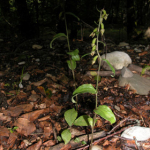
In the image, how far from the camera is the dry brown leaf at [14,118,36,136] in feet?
5.82

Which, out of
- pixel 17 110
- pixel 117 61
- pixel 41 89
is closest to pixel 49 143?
pixel 17 110

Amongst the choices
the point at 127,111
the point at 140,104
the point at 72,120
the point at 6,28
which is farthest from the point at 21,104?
the point at 6,28

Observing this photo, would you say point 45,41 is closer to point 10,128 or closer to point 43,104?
point 43,104

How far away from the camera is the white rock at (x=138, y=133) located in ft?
5.38

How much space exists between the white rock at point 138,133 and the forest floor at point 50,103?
0.07 m

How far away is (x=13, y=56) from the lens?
3426 millimetres

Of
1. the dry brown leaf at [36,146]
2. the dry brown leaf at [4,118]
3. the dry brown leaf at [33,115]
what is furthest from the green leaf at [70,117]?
the dry brown leaf at [4,118]

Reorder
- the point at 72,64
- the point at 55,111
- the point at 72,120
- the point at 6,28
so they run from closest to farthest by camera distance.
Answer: the point at 72,120
the point at 72,64
the point at 55,111
the point at 6,28

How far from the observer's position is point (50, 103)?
2.20 meters

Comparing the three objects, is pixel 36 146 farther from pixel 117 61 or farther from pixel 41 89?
pixel 117 61

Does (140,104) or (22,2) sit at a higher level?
(22,2)

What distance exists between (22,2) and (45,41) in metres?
1.20

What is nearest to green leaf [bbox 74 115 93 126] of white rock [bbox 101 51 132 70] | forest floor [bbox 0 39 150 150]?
forest floor [bbox 0 39 150 150]

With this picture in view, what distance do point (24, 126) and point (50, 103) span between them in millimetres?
503
